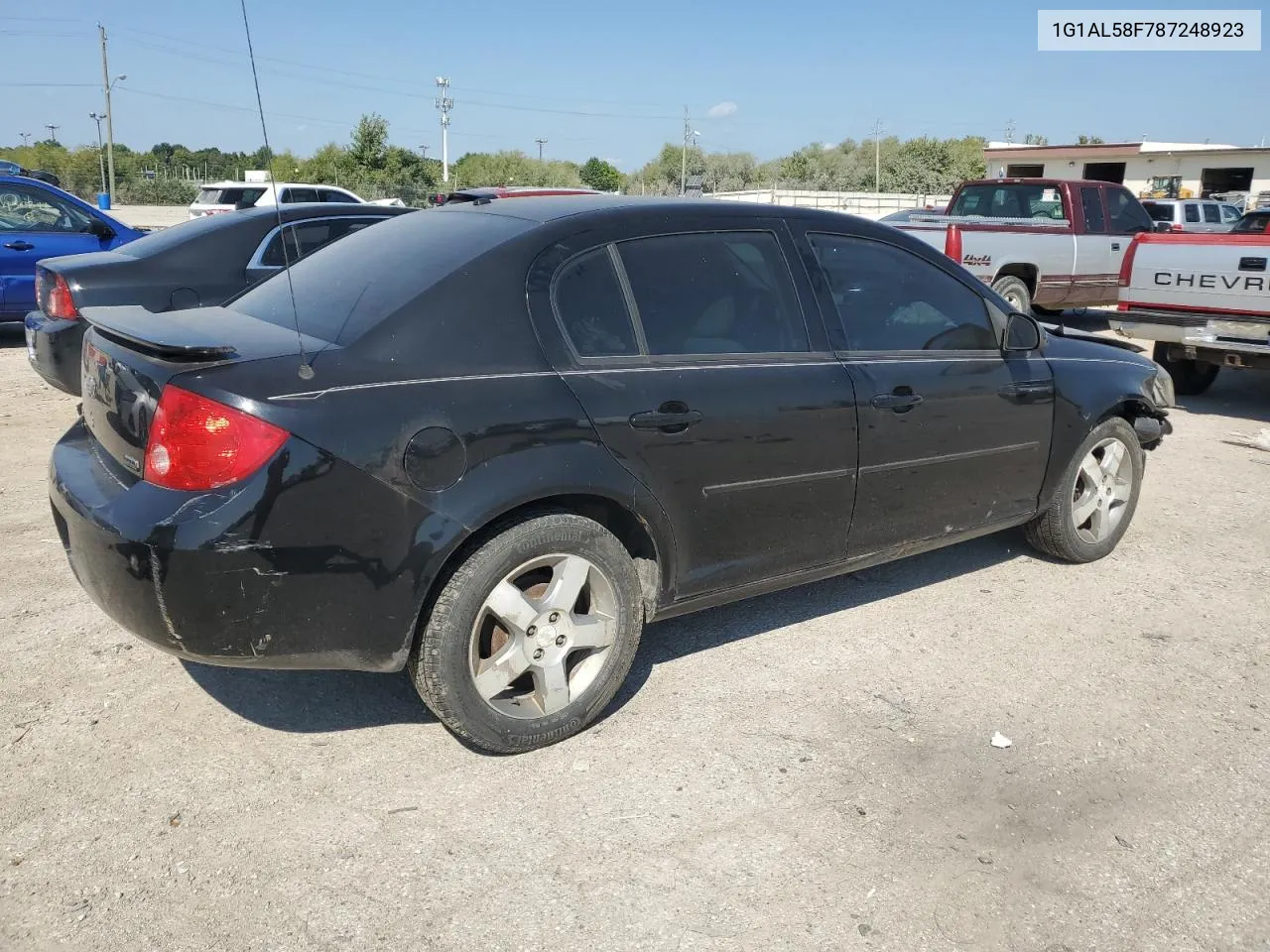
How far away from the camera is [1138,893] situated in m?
2.76

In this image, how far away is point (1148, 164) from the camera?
A: 1727 inches

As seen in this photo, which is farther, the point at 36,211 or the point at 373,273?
the point at 36,211

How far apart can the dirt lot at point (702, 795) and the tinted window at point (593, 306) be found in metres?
1.27

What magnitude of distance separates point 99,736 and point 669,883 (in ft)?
6.26

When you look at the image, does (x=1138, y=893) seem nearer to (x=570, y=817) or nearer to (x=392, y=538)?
(x=570, y=817)

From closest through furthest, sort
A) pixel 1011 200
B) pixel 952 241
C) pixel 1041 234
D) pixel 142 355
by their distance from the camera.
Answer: pixel 142 355 < pixel 952 241 < pixel 1041 234 < pixel 1011 200

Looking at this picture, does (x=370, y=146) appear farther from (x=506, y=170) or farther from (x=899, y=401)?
(x=899, y=401)

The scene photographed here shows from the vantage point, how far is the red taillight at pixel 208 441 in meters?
2.78

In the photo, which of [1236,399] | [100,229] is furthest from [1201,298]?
[100,229]

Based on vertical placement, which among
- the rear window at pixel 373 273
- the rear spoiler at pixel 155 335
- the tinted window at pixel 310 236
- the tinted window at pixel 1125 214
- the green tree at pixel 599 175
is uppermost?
the green tree at pixel 599 175

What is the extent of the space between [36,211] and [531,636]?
387 inches

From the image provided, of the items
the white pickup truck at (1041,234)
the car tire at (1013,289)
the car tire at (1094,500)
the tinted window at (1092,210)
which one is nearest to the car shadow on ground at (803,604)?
the car tire at (1094,500)

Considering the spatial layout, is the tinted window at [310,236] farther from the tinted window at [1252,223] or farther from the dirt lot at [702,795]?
the tinted window at [1252,223]

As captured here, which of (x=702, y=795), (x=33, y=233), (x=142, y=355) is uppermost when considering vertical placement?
(x=33, y=233)
